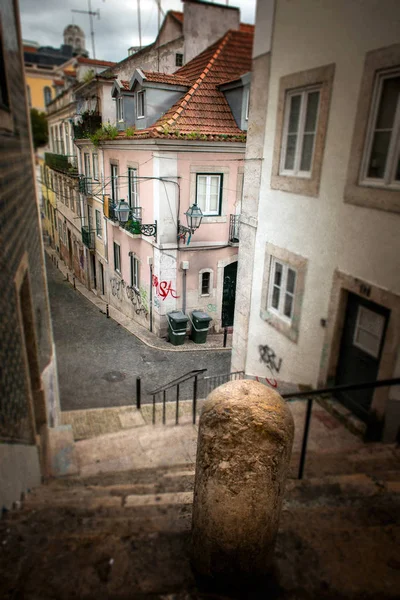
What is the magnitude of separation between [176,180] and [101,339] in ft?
11.3

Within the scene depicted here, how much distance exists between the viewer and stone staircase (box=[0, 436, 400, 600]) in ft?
4.17

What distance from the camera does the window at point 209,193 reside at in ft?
24.6

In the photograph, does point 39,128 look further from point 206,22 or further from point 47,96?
point 206,22

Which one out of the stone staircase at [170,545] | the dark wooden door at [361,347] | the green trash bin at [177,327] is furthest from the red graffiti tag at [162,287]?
the stone staircase at [170,545]

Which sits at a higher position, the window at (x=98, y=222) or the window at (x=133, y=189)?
the window at (x=133, y=189)

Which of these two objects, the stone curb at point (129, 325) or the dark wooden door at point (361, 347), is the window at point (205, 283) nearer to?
the stone curb at point (129, 325)

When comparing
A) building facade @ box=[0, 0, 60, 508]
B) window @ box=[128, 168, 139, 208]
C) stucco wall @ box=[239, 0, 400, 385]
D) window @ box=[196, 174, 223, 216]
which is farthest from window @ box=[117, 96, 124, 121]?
window @ box=[196, 174, 223, 216]

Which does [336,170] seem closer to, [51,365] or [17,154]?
[17,154]

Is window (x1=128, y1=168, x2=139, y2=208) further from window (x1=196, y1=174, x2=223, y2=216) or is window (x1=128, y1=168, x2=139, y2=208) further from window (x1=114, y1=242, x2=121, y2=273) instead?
window (x1=114, y1=242, x2=121, y2=273)

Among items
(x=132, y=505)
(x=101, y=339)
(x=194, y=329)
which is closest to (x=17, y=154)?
(x=132, y=505)

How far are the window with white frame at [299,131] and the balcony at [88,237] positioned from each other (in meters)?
6.02

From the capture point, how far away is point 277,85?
2.48 m

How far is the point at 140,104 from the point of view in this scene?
5.28 m

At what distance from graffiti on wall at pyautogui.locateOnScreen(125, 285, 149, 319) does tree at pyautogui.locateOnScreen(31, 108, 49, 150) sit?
13.2ft
